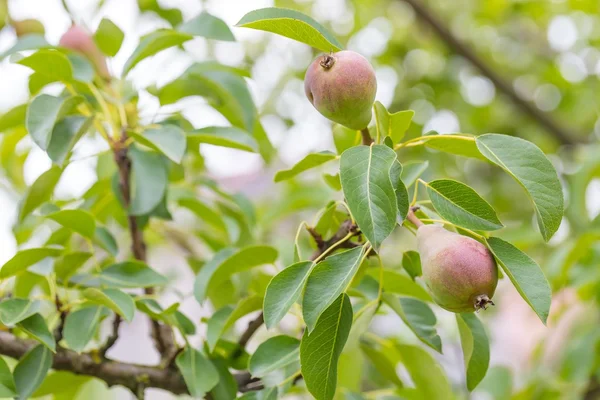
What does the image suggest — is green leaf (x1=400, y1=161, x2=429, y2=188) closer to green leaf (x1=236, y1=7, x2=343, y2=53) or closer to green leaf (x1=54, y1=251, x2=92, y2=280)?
green leaf (x1=236, y1=7, x2=343, y2=53)

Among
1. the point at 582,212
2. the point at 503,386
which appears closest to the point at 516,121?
the point at 582,212

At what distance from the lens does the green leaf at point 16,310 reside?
2.02 ft

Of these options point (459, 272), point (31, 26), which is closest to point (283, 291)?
point (459, 272)

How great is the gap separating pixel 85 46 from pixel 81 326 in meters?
0.44

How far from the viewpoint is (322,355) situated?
22.2 inches

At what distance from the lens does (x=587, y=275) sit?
3.59ft

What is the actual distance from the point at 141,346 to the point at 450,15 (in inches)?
65.1

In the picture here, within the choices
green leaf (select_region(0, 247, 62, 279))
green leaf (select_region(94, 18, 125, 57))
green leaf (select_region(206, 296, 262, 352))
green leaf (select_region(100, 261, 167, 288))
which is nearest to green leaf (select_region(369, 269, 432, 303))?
green leaf (select_region(206, 296, 262, 352))

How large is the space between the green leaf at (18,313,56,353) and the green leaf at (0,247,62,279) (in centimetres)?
6

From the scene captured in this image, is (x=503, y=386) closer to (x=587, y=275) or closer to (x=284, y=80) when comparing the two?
(x=587, y=275)

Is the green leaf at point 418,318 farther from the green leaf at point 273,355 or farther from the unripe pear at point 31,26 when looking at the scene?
the unripe pear at point 31,26

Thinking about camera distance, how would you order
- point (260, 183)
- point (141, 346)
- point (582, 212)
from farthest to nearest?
point (260, 183) < point (141, 346) < point (582, 212)

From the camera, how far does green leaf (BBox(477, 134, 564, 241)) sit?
54cm

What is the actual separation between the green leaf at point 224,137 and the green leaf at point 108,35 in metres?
0.19
